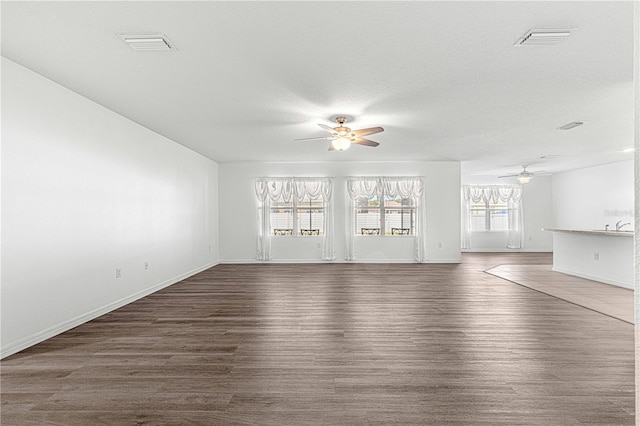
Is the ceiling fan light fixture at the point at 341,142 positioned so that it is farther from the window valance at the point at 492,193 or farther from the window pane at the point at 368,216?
the window valance at the point at 492,193

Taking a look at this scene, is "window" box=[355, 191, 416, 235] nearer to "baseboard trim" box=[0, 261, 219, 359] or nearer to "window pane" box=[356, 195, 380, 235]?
"window pane" box=[356, 195, 380, 235]

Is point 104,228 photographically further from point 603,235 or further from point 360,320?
point 603,235

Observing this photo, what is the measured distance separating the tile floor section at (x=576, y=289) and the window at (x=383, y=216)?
7.54 feet

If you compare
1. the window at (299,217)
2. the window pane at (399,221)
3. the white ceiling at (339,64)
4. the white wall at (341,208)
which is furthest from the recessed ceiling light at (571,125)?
the window at (299,217)

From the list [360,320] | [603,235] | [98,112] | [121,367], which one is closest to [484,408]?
[360,320]

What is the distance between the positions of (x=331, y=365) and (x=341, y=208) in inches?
236

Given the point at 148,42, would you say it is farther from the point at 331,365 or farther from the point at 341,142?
the point at 331,365

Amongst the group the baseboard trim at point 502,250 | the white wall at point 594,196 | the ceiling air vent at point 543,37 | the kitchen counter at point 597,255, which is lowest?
the baseboard trim at point 502,250

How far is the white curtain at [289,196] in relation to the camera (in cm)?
835

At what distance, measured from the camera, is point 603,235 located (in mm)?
5828

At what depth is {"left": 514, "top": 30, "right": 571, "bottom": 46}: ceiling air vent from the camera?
2.42 meters

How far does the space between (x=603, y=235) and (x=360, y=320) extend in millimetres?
5124

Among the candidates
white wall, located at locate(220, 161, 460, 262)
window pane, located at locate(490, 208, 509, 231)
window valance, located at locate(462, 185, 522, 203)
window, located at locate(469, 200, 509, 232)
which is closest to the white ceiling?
white wall, located at locate(220, 161, 460, 262)

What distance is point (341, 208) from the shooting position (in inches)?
331
